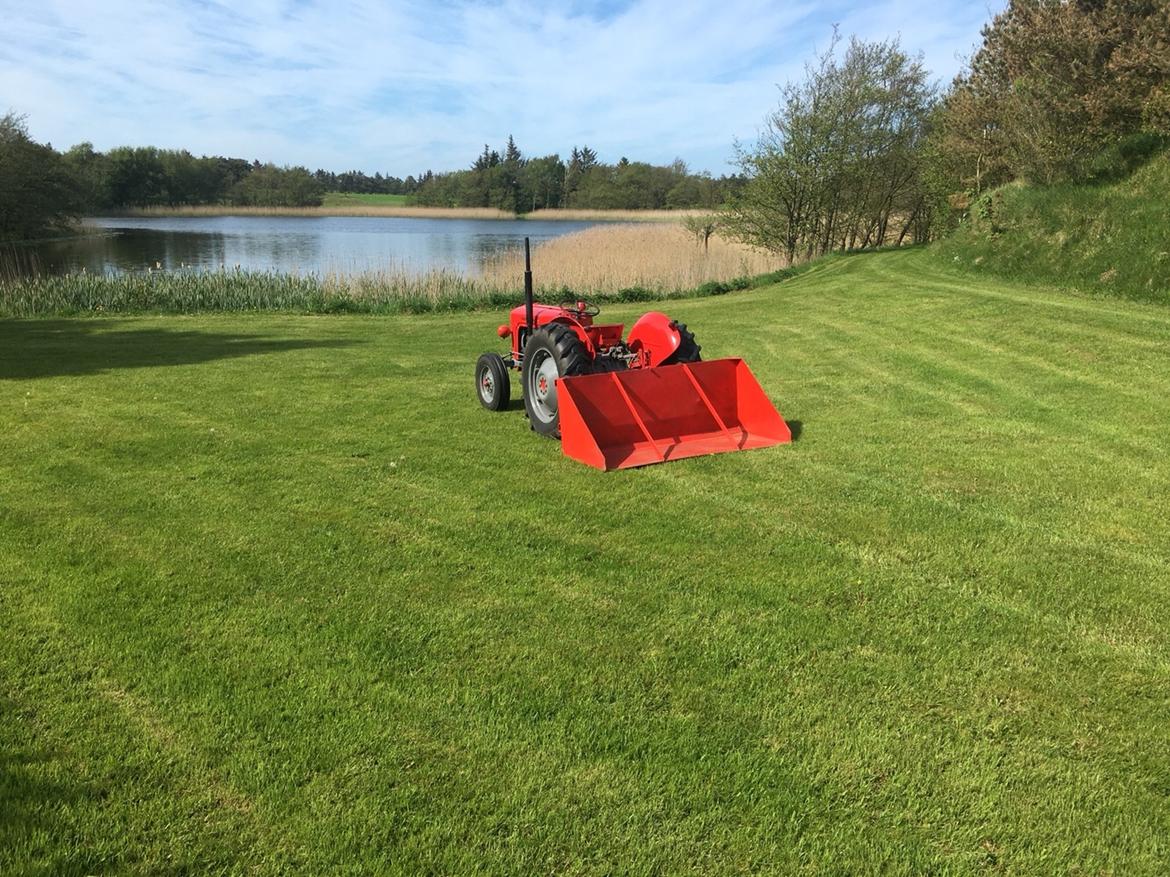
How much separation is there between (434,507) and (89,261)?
32.6 m

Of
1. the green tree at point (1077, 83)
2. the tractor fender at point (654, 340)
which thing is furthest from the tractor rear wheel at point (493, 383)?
the green tree at point (1077, 83)

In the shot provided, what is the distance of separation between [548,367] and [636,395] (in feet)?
2.82

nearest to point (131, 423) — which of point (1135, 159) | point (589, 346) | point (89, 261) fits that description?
point (589, 346)

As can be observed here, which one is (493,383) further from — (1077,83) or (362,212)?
(362,212)

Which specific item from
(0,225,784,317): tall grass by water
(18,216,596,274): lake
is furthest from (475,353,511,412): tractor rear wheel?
(18,216,596,274): lake

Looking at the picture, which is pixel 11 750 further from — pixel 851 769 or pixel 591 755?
pixel 851 769

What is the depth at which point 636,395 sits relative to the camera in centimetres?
561

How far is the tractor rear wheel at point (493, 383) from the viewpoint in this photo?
6852 millimetres

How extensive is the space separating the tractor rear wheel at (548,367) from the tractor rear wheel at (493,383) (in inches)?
19.8

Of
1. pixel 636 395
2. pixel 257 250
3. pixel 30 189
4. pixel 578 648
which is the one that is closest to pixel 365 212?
pixel 30 189

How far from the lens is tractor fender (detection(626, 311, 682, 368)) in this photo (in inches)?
243

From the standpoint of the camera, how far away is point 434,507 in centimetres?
454

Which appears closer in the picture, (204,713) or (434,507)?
(204,713)

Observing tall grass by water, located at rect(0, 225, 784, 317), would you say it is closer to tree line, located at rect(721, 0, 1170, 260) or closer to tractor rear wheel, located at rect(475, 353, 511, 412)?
tree line, located at rect(721, 0, 1170, 260)
